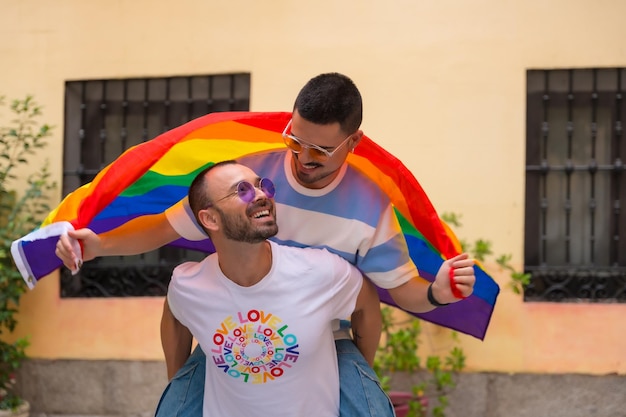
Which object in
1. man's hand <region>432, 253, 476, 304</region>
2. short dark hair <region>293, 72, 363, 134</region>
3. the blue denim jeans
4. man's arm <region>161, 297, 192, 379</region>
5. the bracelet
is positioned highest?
short dark hair <region>293, 72, 363, 134</region>

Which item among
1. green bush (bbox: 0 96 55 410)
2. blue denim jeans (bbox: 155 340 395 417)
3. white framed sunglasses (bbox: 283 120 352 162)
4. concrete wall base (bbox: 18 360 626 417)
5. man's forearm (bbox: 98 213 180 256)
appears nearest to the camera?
white framed sunglasses (bbox: 283 120 352 162)

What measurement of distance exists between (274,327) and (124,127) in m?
4.00

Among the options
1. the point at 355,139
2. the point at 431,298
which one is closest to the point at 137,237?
the point at 355,139

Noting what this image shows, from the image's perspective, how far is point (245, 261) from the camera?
359cm

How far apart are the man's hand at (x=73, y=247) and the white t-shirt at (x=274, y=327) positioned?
0.34 meters

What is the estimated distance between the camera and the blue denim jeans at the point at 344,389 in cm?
382

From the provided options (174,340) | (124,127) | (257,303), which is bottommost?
(174,340)

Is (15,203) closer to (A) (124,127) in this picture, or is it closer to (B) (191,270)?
(A) (124,127)

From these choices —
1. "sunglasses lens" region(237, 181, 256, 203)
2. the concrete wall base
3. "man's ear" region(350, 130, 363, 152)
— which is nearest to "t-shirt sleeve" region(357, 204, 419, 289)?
"man's ear" region(350, 130, 363, 152)

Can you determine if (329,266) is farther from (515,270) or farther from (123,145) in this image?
(123,145)

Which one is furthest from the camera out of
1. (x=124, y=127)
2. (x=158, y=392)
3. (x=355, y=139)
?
(x=124, y=127)

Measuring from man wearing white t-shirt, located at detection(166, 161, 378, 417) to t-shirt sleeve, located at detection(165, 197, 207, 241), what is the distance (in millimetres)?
149

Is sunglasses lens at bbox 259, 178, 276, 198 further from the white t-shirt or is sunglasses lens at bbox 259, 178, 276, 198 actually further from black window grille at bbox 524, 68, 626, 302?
black window grille at bbox 524, 68, 626, 302

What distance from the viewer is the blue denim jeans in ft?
12.5
